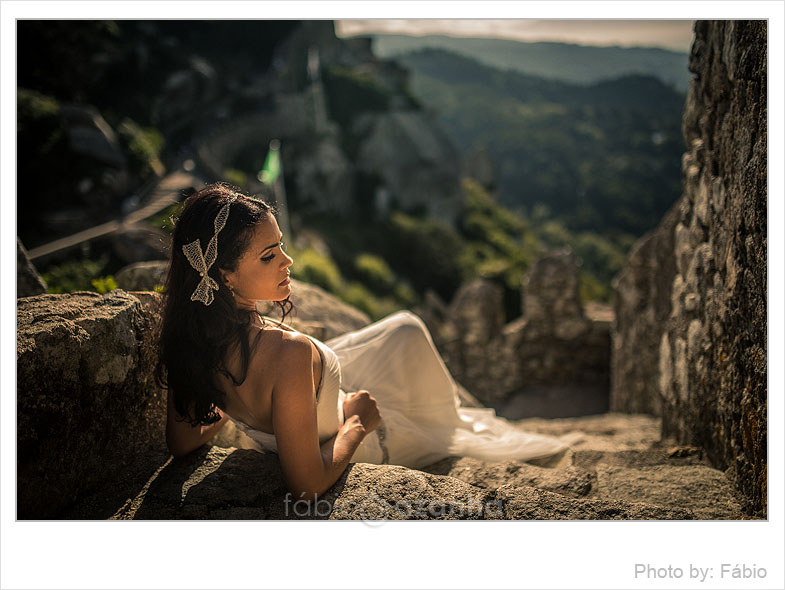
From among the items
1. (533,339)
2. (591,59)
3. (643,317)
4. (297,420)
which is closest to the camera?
(297,420)

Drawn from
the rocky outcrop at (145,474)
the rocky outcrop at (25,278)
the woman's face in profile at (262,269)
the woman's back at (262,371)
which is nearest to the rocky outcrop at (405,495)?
the rocky outcrop at (145,474)

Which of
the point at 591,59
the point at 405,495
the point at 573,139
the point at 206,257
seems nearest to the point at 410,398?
the point at 405,495

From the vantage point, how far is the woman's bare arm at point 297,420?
1.99 meters

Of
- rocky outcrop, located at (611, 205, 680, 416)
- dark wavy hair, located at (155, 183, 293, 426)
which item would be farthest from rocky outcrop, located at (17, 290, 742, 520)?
rocky outcrop, located at (611, 205, 680, 416)

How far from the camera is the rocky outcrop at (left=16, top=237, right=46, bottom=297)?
3020mm

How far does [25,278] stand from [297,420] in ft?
6.57

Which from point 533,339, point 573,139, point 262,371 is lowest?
point 533,339

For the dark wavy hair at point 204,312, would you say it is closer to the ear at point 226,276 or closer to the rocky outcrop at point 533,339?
the ear at point 226,276

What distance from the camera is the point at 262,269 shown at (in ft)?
6.98

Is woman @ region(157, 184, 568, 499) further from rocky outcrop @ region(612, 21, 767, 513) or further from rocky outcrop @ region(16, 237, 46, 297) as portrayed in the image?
rocky outcrop @ region(612, 21, 767, 513)

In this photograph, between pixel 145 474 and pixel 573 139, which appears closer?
pixel 145 474

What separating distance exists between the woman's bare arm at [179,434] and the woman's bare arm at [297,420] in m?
0.49

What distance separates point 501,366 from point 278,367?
7618 millimetres

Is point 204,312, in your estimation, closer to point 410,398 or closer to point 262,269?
point 262,269
